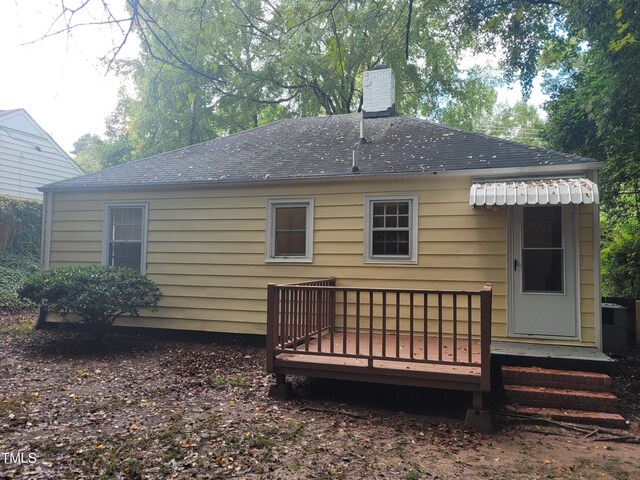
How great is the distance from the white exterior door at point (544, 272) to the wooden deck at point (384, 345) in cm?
65

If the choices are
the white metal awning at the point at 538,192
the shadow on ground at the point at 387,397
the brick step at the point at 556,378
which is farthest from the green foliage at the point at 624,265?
the shadow on ground at the point at 387,397

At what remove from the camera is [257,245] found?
290 inches

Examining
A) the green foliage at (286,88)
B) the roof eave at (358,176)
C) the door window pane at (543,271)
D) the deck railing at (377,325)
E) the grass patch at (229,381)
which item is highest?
the green foliage at (286,88)

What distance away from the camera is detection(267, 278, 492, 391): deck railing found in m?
4.23

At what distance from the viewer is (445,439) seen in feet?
12.6

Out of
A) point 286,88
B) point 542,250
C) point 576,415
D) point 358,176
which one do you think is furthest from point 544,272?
point 286,88

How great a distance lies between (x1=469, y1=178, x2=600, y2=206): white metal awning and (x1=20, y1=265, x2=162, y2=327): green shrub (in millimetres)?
5600

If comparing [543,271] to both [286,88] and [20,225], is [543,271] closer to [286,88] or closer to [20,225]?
[20,225]

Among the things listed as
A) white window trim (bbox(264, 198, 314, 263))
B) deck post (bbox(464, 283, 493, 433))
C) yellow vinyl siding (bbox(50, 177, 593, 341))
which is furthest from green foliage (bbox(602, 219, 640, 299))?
white window trim (bbox(264, 198, 314, 263))

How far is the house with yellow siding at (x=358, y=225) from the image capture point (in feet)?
19.0

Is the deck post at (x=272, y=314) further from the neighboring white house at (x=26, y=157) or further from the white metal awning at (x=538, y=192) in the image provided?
the neighboring white house at (x=26, y=157)

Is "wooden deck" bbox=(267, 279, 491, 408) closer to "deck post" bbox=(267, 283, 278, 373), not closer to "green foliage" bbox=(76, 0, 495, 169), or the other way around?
"deck post" bbox=(267, 283, 278, 373)

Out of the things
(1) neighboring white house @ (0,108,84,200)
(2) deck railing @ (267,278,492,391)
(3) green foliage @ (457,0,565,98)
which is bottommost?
(2) deck railing @ (267,278,492,391)

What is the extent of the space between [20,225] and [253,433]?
11.9 meters
